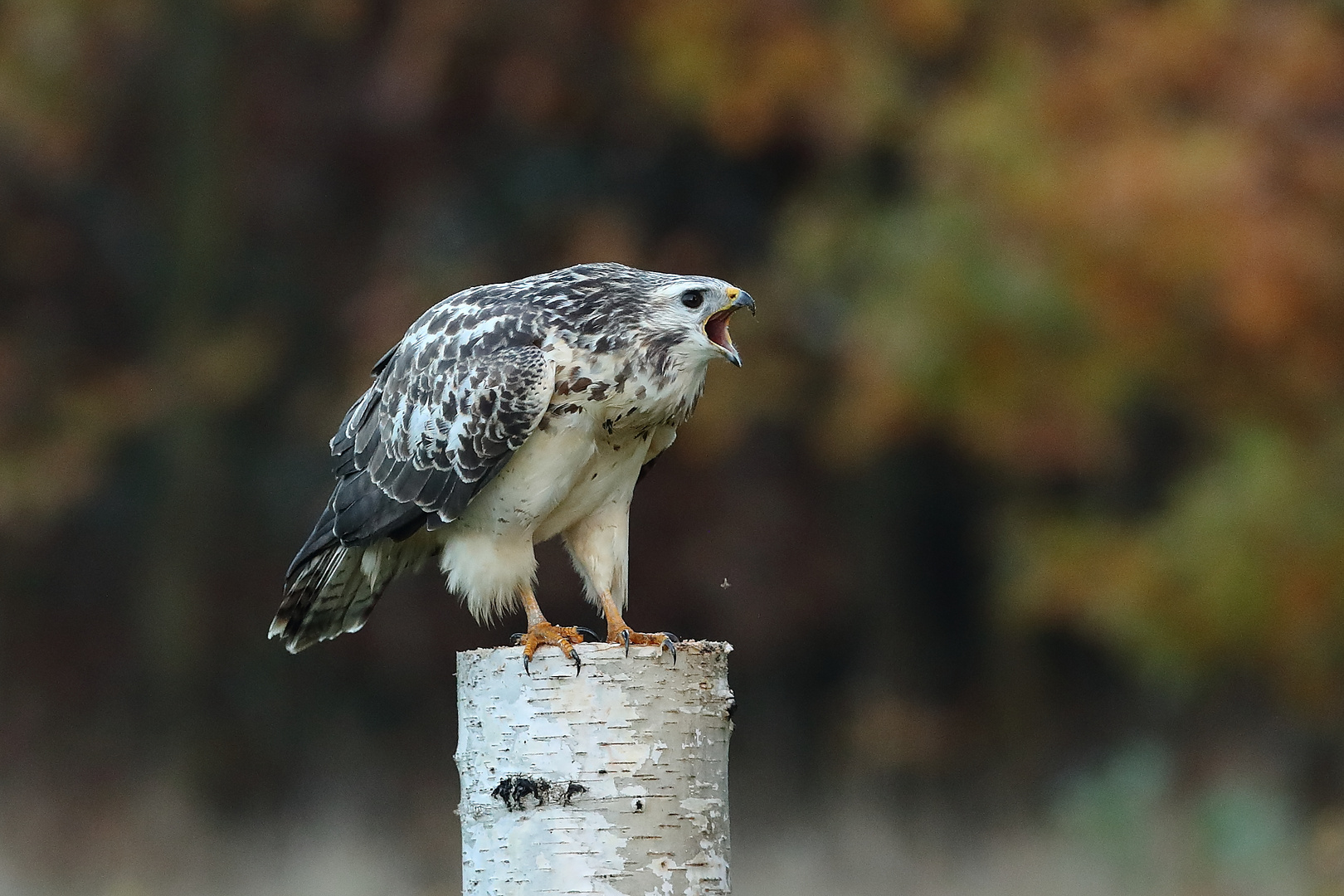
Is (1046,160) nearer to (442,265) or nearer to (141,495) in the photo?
(442,265)

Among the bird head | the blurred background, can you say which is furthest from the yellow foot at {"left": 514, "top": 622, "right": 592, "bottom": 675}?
the blurred background

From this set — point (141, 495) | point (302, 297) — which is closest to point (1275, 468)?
point (302, 297)

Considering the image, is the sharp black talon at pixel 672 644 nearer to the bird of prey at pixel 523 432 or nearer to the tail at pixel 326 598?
the bird of prey at pixel 523 432

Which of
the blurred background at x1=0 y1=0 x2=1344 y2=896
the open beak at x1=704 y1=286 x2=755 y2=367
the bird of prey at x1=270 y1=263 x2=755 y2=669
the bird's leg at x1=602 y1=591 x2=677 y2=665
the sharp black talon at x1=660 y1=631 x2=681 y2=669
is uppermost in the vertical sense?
the blurred background at x1=0 y1=0 x2=1344 y2=896

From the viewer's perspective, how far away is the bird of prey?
14.0 ft

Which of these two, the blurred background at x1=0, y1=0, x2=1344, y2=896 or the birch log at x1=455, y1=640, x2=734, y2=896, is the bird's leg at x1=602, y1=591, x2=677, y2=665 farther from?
the blurred background at x1=0, y1=0, x2=1344, y2=896

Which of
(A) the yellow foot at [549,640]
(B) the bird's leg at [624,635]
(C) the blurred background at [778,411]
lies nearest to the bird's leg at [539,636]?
(A) the yellow foot at [549,640]

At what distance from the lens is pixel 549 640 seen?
3.96 m

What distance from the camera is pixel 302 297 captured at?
1412 centimetres

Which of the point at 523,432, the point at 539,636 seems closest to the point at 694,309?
the point at 523,432

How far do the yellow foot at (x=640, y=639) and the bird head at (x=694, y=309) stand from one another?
0.68 metres

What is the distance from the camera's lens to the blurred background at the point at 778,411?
947 cm

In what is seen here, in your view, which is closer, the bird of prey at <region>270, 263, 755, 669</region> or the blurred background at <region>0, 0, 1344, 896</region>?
the bird of prey at <region>270, 263, 755, 669</region>

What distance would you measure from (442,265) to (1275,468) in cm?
568
